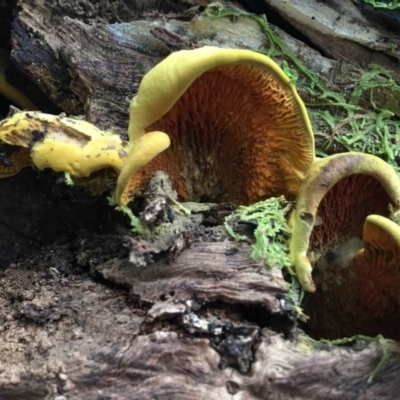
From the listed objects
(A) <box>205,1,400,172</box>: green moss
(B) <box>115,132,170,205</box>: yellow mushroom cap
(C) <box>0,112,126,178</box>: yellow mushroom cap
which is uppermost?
(A) <box>205,1,400,172</box>: green moss

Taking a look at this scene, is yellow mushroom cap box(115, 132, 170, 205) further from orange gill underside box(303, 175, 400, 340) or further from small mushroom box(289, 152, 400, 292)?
orange gill underside box(303, 175, 400, 340)

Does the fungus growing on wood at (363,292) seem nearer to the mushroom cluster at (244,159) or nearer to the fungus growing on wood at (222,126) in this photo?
the mushroom cluster at (244,159)

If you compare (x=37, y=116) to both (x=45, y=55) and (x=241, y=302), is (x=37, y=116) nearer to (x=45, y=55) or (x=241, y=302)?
(x=45, y=55)

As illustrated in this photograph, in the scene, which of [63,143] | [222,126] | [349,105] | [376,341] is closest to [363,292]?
[376,341]

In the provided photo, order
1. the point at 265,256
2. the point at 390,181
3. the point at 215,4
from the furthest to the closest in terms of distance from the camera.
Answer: the point at 215,4, the point at 390,181, the point at 265,256

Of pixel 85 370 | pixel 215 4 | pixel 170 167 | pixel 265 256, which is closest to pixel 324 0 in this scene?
pixel 215 4

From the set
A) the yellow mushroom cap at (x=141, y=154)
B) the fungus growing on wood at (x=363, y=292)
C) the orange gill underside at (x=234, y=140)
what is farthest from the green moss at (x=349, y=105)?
the yellow mushroom cap at (x=141, y=154)

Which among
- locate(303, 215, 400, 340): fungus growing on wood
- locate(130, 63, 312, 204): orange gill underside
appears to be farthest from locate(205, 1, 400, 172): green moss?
locate(303, 215, 400, 340): fungus growing on wood
